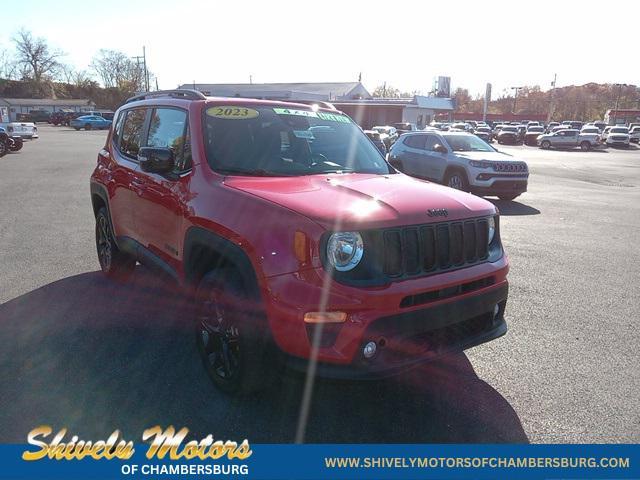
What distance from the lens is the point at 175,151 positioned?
3949 mm

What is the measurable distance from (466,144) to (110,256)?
10.1 m

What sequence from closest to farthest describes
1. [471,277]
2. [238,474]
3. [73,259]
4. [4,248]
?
1. [238,474]
2. [471,277]
3. [73,259]
4. [4,248]

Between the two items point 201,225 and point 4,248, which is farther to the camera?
point 4,248

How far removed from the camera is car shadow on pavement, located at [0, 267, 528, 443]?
2994mm

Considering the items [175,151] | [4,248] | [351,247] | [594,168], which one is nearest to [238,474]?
[351,247]

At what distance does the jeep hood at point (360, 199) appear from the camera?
2.81 m

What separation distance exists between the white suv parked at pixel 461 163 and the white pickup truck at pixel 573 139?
112 feet

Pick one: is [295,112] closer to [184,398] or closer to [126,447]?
[184,398]

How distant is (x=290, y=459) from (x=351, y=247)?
123 centimetres

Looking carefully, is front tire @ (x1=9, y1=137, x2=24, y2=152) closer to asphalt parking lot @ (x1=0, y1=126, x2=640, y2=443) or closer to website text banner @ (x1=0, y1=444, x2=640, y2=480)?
asphalt parking lot @ (x1=0, y1=126, x2=640, y2=443)

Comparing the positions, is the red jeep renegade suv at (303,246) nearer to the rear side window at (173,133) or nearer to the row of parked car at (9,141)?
the rear side window at (173,133)

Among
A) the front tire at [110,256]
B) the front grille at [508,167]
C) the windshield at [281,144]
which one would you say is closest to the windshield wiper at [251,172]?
the windshield at [281,144]

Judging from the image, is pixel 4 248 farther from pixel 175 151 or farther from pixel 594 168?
pixel 594 168

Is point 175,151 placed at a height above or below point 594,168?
above
